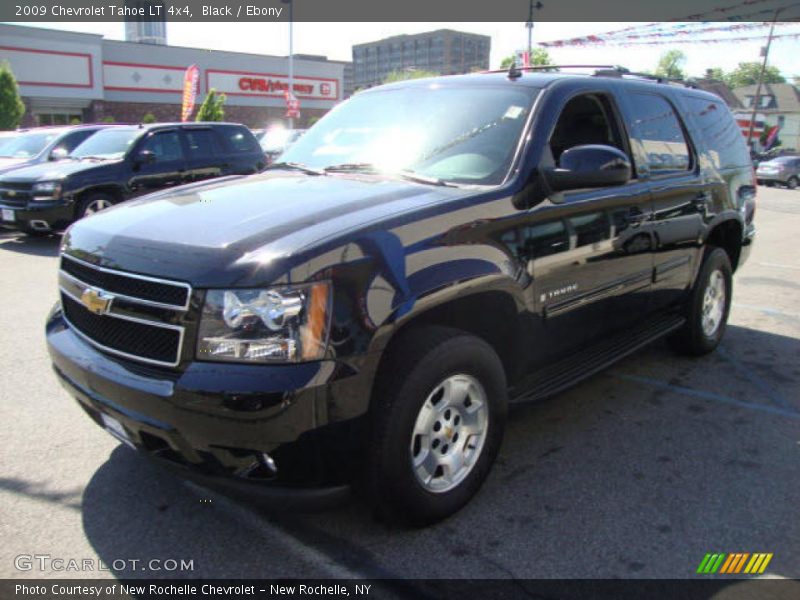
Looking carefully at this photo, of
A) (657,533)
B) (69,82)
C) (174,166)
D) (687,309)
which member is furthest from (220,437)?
(69,82)

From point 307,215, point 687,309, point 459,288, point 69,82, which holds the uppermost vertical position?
point 69,82

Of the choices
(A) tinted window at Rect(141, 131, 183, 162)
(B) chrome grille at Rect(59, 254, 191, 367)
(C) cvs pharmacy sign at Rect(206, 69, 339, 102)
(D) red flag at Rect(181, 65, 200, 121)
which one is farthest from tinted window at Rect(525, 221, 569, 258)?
(C) cvs pharmacy sign at Rect(206, 69, 339, 102)

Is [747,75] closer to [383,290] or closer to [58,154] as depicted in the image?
[58,154]

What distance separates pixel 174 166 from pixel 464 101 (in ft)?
26.7

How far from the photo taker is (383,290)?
101 inches

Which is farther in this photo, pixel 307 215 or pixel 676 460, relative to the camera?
pixel 676 460

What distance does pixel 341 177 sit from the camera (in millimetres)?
3549

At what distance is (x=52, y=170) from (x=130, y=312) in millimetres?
8635

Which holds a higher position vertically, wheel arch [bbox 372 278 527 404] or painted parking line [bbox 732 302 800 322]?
wheel arch [bbox 372 278 527 404]

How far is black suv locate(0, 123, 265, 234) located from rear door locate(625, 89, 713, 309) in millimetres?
7833

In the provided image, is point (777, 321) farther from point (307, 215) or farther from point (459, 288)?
point (307, 215)

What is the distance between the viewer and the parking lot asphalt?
8.97ft

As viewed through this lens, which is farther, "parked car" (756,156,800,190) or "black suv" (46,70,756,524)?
"parked car" (756,156,800,190)

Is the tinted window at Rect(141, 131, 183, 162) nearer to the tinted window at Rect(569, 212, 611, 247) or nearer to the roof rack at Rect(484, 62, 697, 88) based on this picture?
the roof rack at Rect(484, 62, 697, 88)
